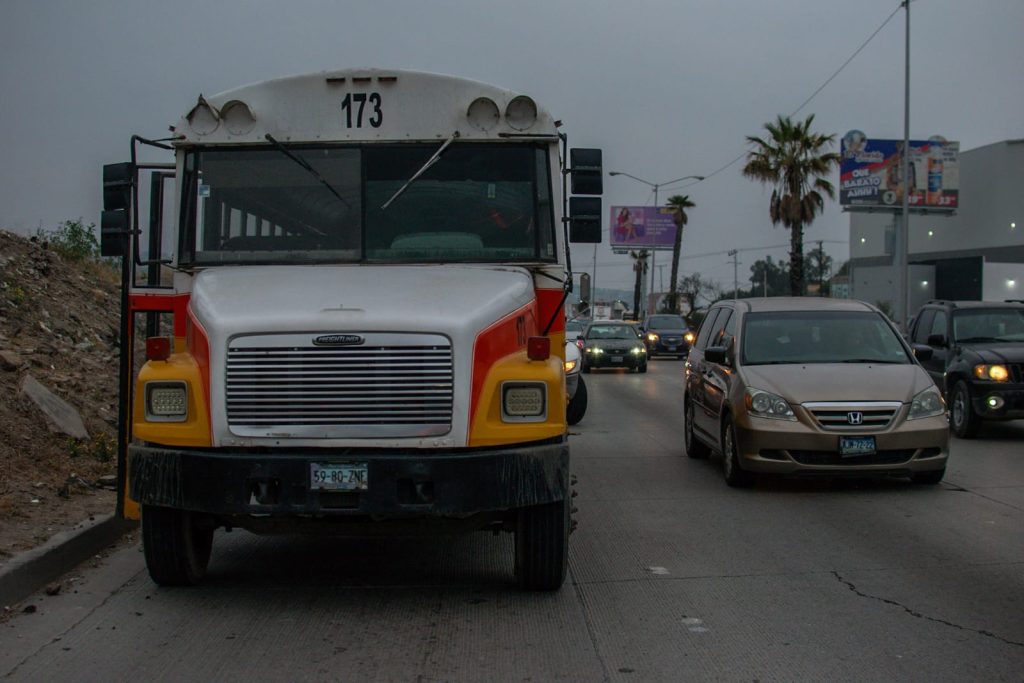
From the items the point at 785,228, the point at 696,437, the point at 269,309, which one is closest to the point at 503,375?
the point at 269,309

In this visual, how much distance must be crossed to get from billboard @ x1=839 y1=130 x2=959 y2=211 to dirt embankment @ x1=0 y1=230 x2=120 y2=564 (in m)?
45.6

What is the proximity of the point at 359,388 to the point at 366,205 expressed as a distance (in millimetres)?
1751

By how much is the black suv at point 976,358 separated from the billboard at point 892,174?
42885mm

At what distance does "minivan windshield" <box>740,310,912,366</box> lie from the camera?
36.7 feet

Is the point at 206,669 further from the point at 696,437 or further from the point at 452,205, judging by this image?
the point at 696,437

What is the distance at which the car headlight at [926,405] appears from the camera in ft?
34.0

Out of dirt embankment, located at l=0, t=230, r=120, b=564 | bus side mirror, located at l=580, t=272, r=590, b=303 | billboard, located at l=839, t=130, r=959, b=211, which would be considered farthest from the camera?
billboard, located at l=839, t=130, r=959, b=211

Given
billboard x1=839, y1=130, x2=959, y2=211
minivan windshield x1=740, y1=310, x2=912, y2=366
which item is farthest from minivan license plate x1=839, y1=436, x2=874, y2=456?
billboard x1=839, y1=130, x2=959, y2=211

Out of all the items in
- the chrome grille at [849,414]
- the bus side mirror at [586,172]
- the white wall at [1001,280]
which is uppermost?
the white wall at [1001,280]

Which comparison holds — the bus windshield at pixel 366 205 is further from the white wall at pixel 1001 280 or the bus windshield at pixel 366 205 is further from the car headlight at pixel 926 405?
the white wall at pixel 1001 280

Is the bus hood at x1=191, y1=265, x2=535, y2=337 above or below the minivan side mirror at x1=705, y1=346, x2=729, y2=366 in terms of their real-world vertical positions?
above

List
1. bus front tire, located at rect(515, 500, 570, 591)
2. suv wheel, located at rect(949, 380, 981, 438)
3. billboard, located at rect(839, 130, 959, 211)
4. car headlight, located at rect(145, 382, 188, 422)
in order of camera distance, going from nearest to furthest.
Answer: car headlight, located at rect(145, 382, 188, 422) → bus front tire, located at rect(515, 500, 570, 591) → suv wheel, located at rect(949, 380, 981, 438) → billboard, located at rect(839, 130, 959, 211)

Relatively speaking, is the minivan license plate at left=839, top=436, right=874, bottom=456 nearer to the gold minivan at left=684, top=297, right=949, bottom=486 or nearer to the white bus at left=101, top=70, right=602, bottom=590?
the gold minivan at left=684, top=297, right=949, bottom=486

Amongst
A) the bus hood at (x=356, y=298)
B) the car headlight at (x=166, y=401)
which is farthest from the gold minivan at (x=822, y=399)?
the car headlight at (x=166, y=401)
